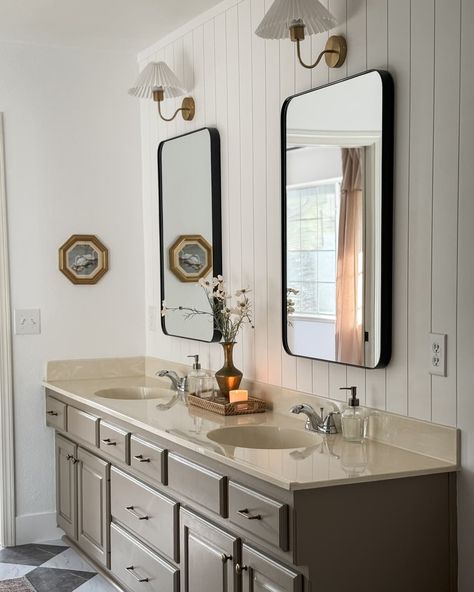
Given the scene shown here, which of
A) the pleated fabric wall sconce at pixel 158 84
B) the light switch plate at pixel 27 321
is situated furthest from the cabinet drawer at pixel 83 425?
the pleated fabric wall sconce at pixel 158 84

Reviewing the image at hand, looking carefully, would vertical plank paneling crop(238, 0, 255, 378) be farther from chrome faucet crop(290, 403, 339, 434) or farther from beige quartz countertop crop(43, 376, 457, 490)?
chrome faucet crop(290, 403, 339, 434)

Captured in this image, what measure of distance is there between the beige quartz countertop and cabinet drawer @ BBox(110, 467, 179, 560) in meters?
0.25

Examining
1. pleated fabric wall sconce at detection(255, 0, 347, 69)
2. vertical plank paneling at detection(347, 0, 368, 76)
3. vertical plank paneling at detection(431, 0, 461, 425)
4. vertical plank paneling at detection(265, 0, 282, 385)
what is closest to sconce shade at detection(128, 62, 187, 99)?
vertical plank paneling at detection(265, 0, 282, 385)

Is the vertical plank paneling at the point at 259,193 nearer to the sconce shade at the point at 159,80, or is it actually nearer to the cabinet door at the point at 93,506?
the sconce shade at the point at 159,80

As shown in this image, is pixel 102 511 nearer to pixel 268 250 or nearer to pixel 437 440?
pixel 268 250

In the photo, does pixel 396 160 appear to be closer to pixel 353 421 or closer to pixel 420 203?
pixel 420 203

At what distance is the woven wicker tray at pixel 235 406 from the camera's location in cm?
326

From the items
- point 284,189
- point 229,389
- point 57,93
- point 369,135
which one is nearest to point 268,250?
point 284,189

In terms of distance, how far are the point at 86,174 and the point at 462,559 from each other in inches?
111

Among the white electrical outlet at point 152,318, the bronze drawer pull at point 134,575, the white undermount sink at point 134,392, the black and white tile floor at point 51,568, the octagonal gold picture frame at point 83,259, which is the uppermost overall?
the octagonal gold picture frame at point 83,259

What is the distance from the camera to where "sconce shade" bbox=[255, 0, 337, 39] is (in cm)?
274

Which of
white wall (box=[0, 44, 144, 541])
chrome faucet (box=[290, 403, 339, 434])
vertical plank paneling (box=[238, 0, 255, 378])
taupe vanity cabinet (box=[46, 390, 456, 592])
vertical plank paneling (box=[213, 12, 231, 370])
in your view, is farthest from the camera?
white wall (box=[0, 44, 144, 541])

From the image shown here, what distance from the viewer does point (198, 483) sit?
9.12 feet

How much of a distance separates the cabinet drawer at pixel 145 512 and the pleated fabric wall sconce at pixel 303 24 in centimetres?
164
